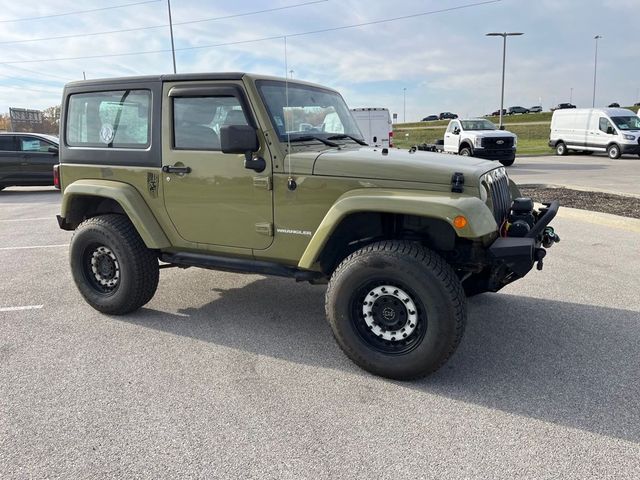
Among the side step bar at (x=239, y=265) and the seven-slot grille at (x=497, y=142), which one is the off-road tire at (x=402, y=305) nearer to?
the side step bar at (x=239, y=265)

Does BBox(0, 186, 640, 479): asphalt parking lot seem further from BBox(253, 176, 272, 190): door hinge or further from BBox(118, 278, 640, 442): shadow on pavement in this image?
BBox(253, 176, 272, 190): door hinge

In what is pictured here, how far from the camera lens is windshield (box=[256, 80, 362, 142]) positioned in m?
3.82

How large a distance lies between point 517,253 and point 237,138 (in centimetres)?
198

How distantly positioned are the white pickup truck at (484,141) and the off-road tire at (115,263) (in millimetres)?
16734

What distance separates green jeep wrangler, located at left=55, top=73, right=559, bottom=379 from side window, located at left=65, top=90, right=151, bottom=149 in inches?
0.6

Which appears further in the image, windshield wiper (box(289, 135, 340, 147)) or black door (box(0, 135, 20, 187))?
black door (box(0, 135, 20, 187))

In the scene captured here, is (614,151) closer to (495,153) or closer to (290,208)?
(495,153)

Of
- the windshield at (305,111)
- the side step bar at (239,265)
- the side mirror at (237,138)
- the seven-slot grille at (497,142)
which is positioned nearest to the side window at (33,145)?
the side step bar at (239,265)

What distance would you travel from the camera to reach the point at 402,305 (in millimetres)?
3326

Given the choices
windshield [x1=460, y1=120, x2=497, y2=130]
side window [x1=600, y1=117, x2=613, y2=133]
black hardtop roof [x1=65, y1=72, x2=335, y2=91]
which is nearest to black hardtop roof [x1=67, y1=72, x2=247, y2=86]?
black hardtop roof [x1=65, y1=72, x2=335, y2=91]

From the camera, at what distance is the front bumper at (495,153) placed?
64.3 ft

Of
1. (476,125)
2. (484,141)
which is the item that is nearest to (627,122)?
(476,125)

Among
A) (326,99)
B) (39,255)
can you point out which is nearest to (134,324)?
(326,99)

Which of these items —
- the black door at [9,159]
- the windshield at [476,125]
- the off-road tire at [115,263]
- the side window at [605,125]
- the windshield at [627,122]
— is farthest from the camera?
the side window at [605,125]
